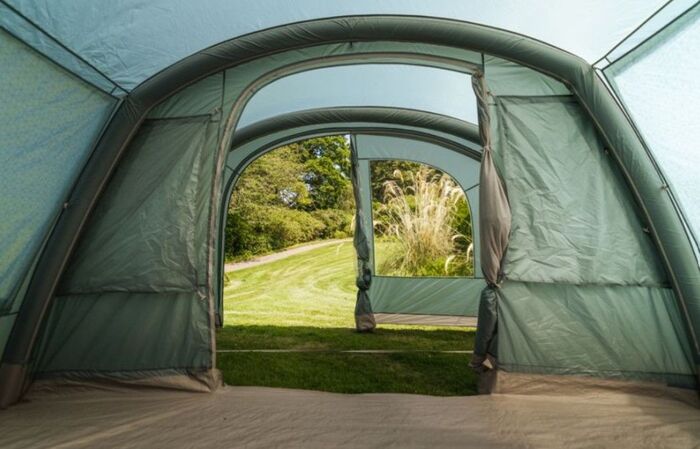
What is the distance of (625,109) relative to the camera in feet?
8.68

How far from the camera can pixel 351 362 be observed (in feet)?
11.8

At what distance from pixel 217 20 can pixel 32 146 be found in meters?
1.18

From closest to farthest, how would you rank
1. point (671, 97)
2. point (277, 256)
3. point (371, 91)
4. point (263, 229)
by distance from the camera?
point (671, 97) → point (371, 91) → point (277, 256) → point (263, 229)

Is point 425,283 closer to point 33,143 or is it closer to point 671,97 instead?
point 671,97

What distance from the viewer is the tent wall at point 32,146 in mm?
2135

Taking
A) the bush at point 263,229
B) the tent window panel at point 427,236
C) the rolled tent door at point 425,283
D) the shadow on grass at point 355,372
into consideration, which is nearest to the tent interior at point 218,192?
the shadow on grass at point 355,372

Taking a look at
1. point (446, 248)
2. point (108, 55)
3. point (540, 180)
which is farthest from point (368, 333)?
point (108, 55)

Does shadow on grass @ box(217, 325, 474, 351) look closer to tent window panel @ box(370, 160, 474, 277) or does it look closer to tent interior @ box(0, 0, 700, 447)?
tent window panel @ box(370, 160, 474, 277)

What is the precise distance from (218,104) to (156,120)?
42 cm

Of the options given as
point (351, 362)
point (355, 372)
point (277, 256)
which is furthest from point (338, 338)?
point (277, 256)

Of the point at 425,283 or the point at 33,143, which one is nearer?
the point at 33,143

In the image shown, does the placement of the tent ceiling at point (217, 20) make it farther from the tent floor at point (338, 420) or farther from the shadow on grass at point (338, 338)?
the shadow on grass at point (338, 338)

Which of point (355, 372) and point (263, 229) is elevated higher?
point (263, 229)

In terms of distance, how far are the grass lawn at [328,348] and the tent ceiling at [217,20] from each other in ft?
7.03
